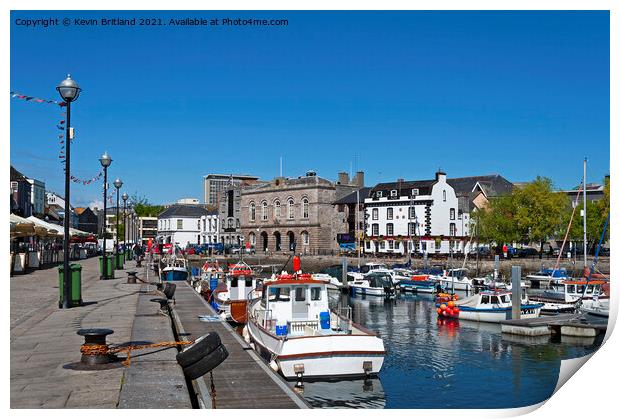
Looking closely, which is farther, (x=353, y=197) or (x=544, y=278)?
(x=353, y=197)

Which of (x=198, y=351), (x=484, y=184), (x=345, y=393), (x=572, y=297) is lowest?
(x=345, y=393)

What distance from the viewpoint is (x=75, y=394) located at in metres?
10.7

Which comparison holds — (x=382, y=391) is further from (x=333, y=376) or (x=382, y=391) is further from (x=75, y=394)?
(x=75, y=394)

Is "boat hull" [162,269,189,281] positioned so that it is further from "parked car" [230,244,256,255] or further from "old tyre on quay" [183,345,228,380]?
"parked car" [230,244,256,255]

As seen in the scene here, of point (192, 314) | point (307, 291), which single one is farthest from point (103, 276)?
point (307, 291)

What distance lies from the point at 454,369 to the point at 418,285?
1132 inches

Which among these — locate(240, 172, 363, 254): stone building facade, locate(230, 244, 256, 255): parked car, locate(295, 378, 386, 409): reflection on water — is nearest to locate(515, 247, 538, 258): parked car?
locate(240, 172, 363, 254): stone building facade

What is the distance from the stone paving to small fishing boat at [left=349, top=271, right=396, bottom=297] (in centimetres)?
2462

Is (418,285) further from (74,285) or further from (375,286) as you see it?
(74,285)

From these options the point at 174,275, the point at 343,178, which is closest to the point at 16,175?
the point at 174,275

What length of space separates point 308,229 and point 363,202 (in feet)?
33.1

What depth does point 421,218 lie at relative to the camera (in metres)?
80.6

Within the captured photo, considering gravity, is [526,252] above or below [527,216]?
below

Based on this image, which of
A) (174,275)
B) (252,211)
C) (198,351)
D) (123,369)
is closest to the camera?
(198,351)
